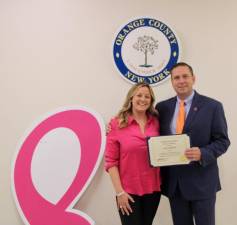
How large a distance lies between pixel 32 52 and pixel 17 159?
2.63ft

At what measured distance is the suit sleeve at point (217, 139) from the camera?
1691 mm

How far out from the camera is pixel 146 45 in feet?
7.45

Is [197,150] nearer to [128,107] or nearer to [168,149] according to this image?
[168,149]

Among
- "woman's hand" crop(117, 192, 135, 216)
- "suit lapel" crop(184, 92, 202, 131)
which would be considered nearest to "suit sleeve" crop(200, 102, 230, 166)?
"suit lapel" crop(184, 92, 202, 131)

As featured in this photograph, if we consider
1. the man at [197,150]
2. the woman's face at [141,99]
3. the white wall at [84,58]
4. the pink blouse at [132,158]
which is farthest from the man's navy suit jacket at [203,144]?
the white wall at [84,58]

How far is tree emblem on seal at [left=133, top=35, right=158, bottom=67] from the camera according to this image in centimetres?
227

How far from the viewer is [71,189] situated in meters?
2.21

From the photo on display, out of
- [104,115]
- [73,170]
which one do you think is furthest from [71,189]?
[104,115]

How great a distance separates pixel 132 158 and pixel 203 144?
0.42m

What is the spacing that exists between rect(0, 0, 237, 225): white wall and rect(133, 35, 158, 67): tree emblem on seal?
6.9 inches

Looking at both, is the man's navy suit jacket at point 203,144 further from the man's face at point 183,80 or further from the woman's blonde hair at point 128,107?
the woman's blonde hair at point 128,107

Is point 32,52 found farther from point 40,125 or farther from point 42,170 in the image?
point 42,170

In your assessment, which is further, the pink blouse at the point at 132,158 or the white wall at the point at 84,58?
the white wall at the point at 84,58

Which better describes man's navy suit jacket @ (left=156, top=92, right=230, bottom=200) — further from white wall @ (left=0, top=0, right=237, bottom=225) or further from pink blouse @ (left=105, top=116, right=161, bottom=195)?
white wall @ (left=0, top=0, right=237, bottom=225)
